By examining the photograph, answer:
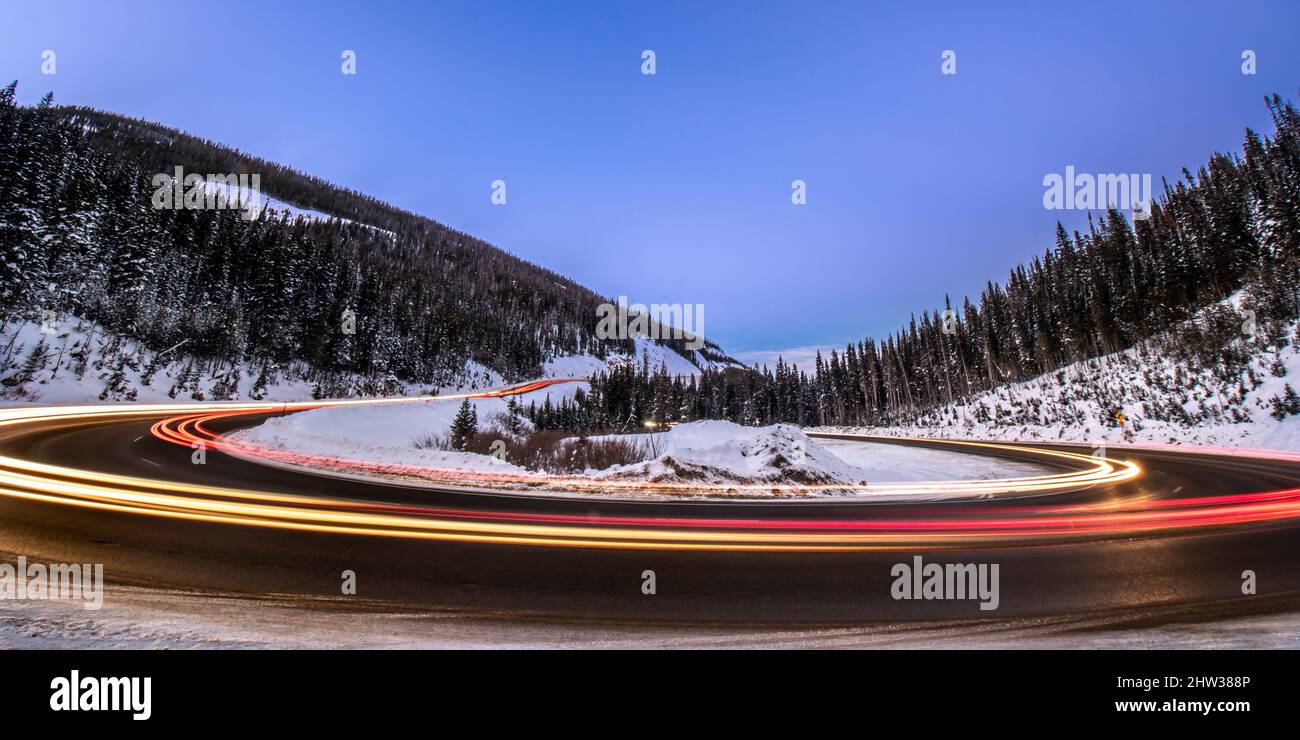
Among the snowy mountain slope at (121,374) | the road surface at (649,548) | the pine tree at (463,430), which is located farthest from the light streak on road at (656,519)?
the snowy mountain slope at (121,374)

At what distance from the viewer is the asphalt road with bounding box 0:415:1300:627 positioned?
484cm

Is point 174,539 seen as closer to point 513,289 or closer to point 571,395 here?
point 571,395

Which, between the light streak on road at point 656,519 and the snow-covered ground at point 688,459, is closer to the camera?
the light streak on road at point 656,519

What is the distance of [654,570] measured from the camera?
5.82 metres

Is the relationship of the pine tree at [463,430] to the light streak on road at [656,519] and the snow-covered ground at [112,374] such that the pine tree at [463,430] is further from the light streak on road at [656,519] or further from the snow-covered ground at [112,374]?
the snow-covered ground at [112,374]

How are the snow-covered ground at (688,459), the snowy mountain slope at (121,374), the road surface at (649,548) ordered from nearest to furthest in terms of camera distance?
1. the road surface at (649,548)
2. the snow-covered ground at (688,459)
3. the snowy mountain slope at (121,374)

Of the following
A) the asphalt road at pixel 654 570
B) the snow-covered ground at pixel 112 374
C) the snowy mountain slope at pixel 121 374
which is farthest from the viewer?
the snowy mountain slope at pixel 121 374

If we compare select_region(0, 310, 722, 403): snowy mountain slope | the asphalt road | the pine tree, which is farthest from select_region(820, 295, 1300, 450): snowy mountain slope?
select_region(0, 310, 722, 403): snowy mountain slope

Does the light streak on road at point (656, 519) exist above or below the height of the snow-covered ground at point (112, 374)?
below

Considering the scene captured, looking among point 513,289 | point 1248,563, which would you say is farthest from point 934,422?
point 513,289

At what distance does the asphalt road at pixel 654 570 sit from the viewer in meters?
4.84

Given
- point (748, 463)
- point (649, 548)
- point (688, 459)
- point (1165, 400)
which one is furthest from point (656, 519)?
point (1165, 400)
